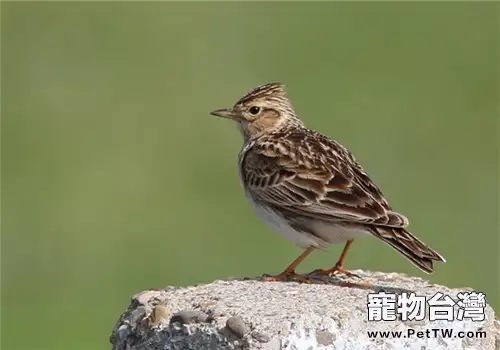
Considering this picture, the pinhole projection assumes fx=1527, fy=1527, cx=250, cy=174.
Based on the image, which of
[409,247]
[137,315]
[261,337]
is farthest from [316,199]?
[261,337]

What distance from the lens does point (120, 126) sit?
29531mm

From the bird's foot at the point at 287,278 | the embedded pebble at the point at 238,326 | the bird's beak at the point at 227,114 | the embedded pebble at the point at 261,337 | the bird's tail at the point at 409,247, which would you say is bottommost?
the embedded pebble at the point at 261,337

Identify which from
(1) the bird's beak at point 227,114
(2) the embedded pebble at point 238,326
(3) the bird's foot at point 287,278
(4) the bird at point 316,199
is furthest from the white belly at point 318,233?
(2) the embedded pebble at point 238,326

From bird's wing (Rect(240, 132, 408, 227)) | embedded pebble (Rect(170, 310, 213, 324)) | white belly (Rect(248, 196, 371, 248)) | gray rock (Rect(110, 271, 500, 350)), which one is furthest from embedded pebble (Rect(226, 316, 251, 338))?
white belly (Rect(248, 196, 371, 248))

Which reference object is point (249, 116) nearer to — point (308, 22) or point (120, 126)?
point (120, 126)

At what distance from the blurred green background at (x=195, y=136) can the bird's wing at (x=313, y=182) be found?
7126 millimetres

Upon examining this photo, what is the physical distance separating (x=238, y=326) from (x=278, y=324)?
0.23 m

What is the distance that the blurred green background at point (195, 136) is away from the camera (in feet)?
75.2

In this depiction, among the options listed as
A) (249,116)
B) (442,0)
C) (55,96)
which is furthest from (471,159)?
(249,116)

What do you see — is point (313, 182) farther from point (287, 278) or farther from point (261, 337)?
point (261, 337)

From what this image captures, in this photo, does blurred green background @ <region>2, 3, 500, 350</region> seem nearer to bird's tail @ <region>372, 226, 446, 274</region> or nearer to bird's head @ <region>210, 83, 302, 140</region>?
bird's head @ <region>210, 83, 302, 140</region>

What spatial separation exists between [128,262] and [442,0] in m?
19.0

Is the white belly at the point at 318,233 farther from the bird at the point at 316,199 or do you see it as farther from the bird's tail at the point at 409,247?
the bird's tail at the point at 409,247

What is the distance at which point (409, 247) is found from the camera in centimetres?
1050
